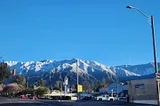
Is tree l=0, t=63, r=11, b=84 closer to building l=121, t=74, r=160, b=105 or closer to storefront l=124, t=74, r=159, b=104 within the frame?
building l=121, t=74, r=160, b=105

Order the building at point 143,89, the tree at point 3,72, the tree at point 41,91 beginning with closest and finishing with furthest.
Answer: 1. the building at point 143,89
2. the tree at point 3,72
3. the tree at point 41,91

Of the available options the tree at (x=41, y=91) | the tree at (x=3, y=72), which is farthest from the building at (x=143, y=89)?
the tree at (x=41, y=91)

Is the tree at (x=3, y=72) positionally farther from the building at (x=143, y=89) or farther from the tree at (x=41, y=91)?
the building at (x=143, y=89)

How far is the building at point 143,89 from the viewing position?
169 ft

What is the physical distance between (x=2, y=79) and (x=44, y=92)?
1011 inches

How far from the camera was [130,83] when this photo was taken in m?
58.6

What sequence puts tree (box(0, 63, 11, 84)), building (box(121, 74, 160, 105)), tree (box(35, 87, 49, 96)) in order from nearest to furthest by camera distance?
building (box(121, 74, 160, 105)) → tree (box(0, 63, 11, 84)) → tree (box(35, 87, 49, 96))

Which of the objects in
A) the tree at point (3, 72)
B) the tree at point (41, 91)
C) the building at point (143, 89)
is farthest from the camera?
the tree at point (41, 91)

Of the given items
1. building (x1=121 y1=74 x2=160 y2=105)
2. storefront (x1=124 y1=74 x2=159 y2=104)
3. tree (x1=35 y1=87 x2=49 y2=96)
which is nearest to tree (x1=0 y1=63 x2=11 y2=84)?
tree (x1=35 y1=87 x2=49 y2=96)

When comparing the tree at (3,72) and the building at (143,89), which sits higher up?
the tree at (3,72)

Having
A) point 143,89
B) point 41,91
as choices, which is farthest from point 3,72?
point 143,89

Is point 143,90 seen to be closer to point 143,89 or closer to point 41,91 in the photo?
point 143,89

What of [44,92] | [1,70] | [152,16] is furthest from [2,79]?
[152,16]

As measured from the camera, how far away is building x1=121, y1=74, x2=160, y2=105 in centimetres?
5144
